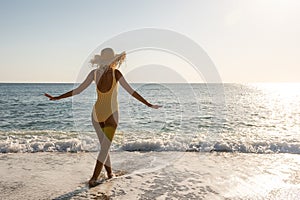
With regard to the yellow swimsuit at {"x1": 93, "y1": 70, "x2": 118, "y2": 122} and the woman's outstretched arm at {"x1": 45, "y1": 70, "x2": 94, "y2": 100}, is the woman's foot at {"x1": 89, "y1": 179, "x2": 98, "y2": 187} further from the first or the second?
the woman's outstretched arm at {"x1": 45, "y1": 70, "x2": 94, "y2": 100}

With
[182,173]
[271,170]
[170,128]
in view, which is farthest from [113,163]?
[170,128]

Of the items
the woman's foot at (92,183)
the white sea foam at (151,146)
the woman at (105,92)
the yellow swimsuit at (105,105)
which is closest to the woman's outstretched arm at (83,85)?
the woman at (105,92)

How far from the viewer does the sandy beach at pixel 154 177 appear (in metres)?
4.33

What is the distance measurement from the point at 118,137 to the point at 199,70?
5.70 metres

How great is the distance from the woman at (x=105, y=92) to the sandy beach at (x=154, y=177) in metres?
0.75

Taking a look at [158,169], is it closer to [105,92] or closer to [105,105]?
[105,105]

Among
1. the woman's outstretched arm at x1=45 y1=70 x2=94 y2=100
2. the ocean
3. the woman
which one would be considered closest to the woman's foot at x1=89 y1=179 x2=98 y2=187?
the ocean

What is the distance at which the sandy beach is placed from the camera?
4.33m

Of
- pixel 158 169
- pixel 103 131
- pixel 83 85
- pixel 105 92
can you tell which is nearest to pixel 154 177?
pixel 158 169

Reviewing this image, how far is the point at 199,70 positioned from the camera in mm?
4883

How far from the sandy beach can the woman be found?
29.5 inches

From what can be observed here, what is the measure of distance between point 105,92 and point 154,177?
1.96 metres

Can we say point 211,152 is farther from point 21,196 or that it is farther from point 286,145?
point 21,196

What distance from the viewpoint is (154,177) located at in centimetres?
521
